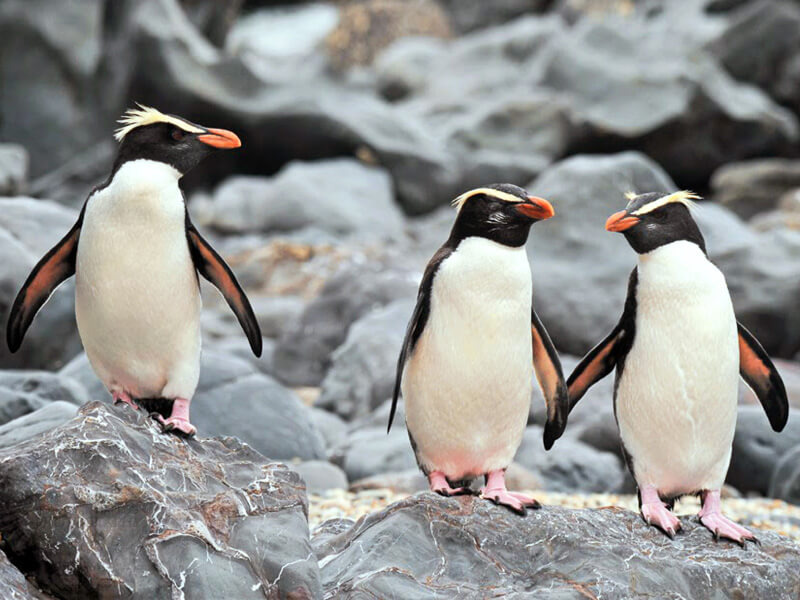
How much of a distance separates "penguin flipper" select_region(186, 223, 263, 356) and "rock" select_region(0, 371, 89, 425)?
1.27 meters

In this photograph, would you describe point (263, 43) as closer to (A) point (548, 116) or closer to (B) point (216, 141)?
(A) point (548, 116)

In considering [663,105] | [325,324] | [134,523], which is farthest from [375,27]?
[134,523]

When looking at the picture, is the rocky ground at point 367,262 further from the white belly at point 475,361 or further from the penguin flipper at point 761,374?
the penguin flipper at point 761,374

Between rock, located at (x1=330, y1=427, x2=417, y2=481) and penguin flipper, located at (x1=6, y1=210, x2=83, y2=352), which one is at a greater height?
penguin flipper, located at (x1=6, y1=210, x2=83, y2=352)

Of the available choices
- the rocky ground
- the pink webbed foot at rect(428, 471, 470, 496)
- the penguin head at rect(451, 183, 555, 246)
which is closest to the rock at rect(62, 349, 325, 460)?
the rocky ground

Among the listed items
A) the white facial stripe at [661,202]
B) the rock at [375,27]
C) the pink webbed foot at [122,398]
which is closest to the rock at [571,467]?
the white facial stripe at [661,202]

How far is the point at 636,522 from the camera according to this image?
160 inches

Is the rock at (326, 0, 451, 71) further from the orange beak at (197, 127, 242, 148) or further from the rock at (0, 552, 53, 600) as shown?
the rock at (0, 552, 53, 600)

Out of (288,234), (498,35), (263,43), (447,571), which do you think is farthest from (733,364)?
(263,43)

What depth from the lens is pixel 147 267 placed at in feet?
13.0

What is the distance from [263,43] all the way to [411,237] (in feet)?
50.5

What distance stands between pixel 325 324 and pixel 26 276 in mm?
3151

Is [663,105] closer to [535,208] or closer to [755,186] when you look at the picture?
[755,186]

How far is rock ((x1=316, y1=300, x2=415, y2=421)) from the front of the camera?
8281 mm
